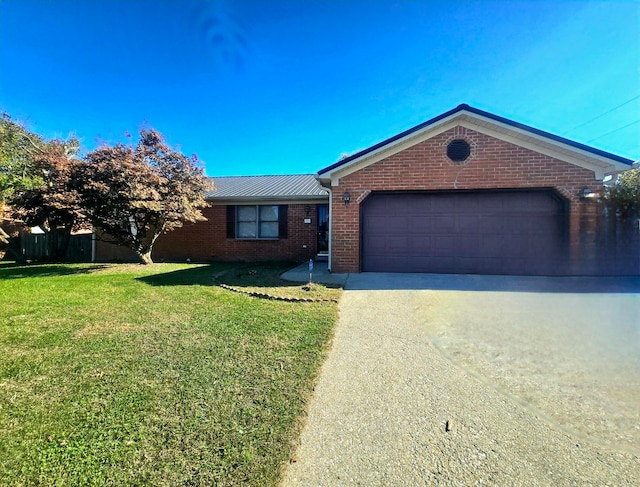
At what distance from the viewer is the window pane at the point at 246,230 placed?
42.7 ft

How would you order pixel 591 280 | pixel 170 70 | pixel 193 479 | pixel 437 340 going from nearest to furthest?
pixel 193 479 → pixel 437 340 → pixel 591 280 → pixel 170 70

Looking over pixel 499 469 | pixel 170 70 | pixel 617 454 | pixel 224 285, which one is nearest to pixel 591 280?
pixel 617 454

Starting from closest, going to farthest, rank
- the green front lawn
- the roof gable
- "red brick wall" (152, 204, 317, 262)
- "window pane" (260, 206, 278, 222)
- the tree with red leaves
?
the green front lawn
the roof gable
the tree with red leaves
"red brick wall" (152, 204, 317, 262)
"window pane" (260, 206, 278, 222)

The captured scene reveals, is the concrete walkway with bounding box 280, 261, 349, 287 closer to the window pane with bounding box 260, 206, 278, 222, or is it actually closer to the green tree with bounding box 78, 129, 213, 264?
the window pane with bounding box 260, 206, 278, 222

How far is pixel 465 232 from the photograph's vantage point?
320 inches

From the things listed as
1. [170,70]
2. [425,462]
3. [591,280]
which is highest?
[170,70]

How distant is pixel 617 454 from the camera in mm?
2078

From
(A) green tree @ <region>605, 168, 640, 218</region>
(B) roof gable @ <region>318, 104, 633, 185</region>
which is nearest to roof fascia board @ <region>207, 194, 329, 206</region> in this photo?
(B) roof gable @ <region>318, 104, 633, 185</region>

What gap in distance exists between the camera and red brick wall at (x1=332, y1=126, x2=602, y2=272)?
299 inches

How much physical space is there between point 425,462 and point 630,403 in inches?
87.7

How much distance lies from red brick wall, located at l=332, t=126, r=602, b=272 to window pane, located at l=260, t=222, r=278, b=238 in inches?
197

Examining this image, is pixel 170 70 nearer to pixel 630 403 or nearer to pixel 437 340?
pixel 437 340

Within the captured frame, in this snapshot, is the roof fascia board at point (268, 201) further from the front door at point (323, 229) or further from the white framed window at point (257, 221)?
the front door at point (323, 229)

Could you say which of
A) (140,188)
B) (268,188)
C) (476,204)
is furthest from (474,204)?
(140,188)
